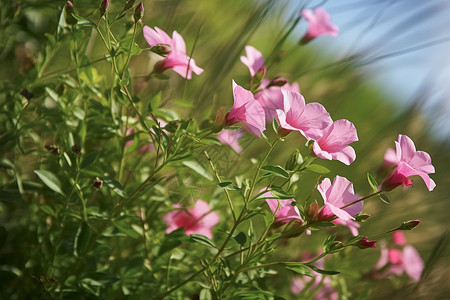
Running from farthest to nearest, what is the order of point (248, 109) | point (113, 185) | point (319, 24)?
point (319, 24)
point (113, 185)
point (248, 109)

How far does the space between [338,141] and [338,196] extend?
0.25 feet

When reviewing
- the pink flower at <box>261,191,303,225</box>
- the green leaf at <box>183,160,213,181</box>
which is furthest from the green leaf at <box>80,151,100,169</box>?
the pink flower at <box>261,191,303,225</box>

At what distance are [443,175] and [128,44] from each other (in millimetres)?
1129

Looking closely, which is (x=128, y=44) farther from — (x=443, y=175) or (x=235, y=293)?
(x=443, y=175)

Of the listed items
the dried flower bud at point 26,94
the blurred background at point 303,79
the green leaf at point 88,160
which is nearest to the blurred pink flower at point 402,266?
the blurred background at point 303,79

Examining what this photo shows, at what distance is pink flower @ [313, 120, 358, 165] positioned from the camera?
641 millimetres

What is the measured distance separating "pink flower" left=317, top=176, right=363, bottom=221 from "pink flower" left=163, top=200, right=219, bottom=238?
32 cm

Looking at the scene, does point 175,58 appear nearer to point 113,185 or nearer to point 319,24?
point 113,185

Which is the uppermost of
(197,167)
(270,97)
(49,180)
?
(270,97)

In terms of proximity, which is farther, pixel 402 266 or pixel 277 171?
pixel 402 266

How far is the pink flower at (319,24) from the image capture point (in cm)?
112

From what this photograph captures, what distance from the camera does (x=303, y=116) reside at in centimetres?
Result: 64

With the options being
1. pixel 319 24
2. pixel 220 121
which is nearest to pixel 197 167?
pixel 220 121

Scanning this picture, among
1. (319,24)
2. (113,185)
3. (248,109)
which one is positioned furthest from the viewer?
(319,24)
